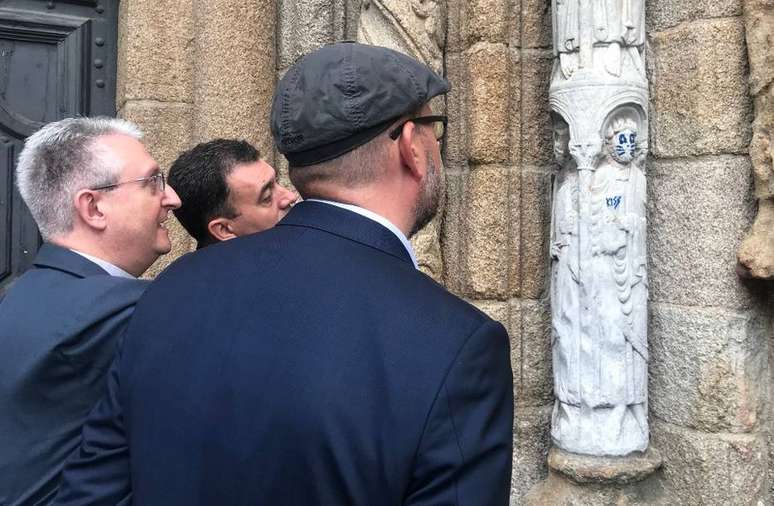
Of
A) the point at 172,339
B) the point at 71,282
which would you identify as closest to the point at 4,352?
the point at 71,282

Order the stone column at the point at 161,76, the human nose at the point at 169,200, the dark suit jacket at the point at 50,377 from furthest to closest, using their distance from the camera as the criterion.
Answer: the stone column at the point at 161,76, the human nose at the point at 169,200, the dark suit jacket at the point at 50,377

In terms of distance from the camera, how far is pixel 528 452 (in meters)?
2.89

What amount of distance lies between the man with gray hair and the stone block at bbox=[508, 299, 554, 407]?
1.71 metres

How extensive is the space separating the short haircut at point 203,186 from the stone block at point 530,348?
1323 mm

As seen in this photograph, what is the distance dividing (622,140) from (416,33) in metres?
0.81

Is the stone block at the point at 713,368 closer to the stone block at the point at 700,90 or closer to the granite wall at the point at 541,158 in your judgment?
the granite wall at the point at 541,158

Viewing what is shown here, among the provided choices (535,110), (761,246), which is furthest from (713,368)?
(535,110)

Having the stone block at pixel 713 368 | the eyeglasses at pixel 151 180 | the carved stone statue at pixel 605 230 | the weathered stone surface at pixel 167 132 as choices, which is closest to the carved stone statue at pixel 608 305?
the carved stone statue at pixel 605 230

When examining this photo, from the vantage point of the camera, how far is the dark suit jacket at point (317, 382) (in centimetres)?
Result: 89

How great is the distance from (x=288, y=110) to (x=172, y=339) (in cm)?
34

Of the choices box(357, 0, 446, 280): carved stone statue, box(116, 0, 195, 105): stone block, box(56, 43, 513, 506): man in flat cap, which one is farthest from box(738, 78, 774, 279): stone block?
box(116, 0, 195, 105): stone block

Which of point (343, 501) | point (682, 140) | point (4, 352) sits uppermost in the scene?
point (682, 140)

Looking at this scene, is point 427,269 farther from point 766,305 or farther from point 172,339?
point 172,339

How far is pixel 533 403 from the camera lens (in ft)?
9.57
